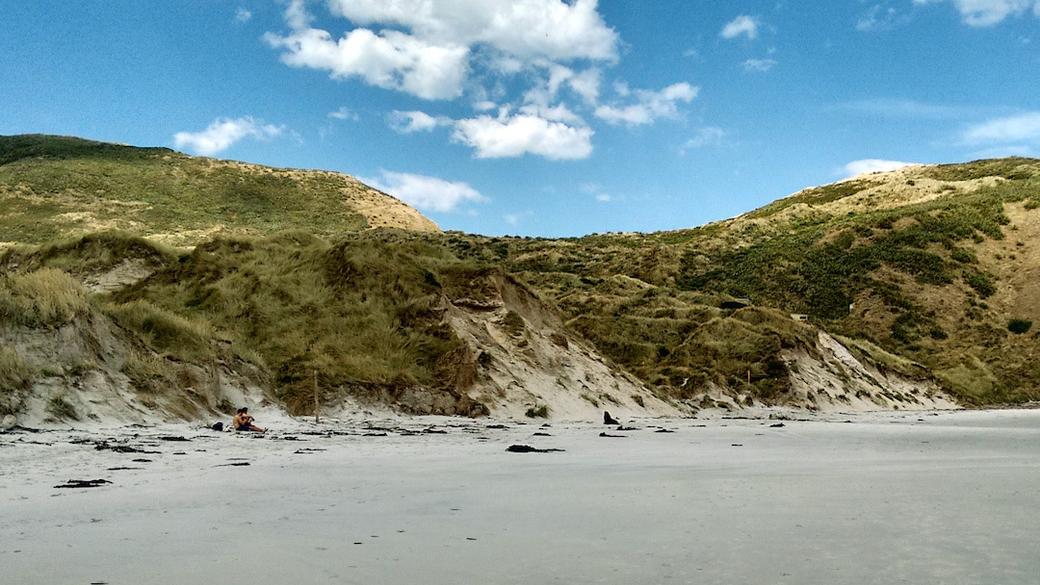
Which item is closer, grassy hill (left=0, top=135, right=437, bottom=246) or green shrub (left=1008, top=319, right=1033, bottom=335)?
green shrub (left=1008, top=319, right=1033, bottom=335)

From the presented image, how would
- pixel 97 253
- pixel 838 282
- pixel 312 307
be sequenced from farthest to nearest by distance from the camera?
1. pixel 838 282
2. pixel 97 253
3. pixel 312 307

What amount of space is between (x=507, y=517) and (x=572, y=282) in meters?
40.9

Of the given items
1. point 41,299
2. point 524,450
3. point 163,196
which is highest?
point 163,196

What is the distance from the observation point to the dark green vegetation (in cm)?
1845

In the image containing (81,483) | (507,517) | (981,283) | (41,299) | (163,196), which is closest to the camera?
(507,517)

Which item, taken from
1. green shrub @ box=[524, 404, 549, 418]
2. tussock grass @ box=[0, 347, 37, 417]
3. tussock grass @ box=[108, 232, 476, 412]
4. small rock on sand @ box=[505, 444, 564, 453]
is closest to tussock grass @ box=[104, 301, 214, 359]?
tussock grass @ box=[108, 232, 476, 412]

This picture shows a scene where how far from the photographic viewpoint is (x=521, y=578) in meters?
3.64

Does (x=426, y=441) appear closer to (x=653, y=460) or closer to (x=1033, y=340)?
(x=653, y=460)

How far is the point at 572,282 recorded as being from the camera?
1812 inches

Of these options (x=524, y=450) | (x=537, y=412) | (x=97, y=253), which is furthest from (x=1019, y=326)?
(x=97, y=253)

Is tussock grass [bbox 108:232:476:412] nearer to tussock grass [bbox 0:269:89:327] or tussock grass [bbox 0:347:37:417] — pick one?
tussock grass [bbox 0:269:89:327]

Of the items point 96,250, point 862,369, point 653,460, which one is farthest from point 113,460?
point 862,369

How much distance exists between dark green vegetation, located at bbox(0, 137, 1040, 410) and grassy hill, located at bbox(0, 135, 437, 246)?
0.48m

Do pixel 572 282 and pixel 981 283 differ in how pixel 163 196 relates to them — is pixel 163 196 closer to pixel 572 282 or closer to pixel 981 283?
pixel 572 282
